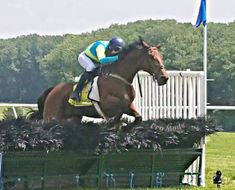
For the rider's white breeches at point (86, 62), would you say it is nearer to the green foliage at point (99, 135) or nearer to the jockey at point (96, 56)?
the jockey at point (96, 56)

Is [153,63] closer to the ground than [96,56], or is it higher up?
closer to the ground

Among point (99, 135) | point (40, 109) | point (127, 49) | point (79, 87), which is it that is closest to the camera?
point (99, 135)

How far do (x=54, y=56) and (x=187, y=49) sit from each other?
31.3 feet

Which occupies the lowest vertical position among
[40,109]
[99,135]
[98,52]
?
[99,135]

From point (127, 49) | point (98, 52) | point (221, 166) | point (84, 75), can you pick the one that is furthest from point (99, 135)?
point (221, 166)

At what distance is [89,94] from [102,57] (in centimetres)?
49

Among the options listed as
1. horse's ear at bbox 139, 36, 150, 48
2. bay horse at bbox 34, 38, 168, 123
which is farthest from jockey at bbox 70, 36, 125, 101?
horse's ear at bbox 139, 36, 150, 48

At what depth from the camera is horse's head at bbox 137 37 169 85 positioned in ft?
23.7

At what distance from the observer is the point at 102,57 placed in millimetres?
7867

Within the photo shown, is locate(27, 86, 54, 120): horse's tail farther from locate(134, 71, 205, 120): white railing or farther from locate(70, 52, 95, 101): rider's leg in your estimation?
locate(134, 71, 205, 120): white railing

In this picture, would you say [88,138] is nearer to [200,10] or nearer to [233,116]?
[200,10]

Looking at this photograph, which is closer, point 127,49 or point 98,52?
point 127,49

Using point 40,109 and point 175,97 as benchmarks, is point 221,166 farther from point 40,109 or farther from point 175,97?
point 40,109

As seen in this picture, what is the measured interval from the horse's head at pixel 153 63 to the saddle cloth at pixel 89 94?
2.00ft
